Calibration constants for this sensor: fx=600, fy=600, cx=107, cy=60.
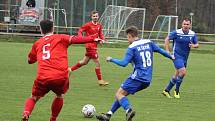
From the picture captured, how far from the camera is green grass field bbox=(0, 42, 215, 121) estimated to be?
462 inches

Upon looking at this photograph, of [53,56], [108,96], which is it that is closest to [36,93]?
[53,56]

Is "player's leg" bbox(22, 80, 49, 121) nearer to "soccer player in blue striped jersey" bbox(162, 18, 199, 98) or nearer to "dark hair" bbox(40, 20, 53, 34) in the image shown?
"dark hair" bbox(40, 20, 53, 34)

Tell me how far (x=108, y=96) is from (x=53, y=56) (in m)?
4.98

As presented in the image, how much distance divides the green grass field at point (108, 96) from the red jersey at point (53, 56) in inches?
57.0

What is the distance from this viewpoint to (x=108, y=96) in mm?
14680

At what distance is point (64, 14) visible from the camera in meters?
45.3

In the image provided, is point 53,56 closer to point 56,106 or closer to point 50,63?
point 50,63

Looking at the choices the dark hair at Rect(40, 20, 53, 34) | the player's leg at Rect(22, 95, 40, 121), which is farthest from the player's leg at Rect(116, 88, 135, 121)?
the dark hair at Rect(40, 20, 53, 34)

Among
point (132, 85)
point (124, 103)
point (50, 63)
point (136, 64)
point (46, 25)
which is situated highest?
point (46, 25)

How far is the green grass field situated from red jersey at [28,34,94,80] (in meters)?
1.45

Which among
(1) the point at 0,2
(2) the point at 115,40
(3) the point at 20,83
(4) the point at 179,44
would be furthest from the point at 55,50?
(1) the point at 0,2

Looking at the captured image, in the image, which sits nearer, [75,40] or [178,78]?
[75,40]

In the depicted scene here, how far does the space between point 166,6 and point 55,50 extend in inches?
2314

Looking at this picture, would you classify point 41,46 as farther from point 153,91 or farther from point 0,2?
point 0,2
